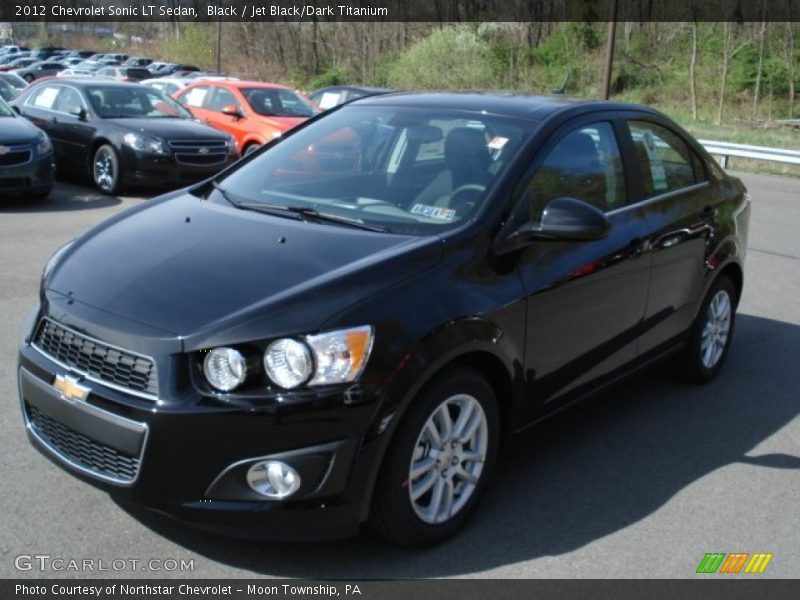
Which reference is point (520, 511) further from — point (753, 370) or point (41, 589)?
point (753, 370)

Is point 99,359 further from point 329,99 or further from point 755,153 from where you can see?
point 329,99

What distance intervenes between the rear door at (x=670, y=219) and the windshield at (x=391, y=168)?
1018mm

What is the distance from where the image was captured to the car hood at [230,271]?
10.5 ft

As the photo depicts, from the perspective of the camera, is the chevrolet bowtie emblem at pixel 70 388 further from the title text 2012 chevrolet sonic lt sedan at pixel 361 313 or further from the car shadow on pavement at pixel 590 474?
the car shadow on pavement at pixel 590 474

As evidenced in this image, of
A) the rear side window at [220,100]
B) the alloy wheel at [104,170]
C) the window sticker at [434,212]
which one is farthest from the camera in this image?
the rear side window at [220,100]

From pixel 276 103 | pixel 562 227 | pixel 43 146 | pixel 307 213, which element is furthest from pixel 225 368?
pixel 276 103

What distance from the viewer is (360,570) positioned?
344cm

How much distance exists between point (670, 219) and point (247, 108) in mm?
11563

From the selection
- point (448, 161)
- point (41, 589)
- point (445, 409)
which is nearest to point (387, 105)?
point (448, 161)

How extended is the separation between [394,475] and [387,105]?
229 cm

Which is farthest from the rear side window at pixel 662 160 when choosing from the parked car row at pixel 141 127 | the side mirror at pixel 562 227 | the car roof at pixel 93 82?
the car roof at pixel 93 82

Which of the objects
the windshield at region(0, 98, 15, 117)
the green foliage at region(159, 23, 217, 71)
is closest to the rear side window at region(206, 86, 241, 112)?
the windshield at region(0, 98, 15, 117)

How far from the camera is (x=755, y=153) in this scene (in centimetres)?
1819

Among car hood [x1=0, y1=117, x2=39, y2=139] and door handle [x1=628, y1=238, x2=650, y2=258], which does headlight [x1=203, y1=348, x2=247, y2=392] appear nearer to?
door handle [x1=628, y1=238, x2=650, y2=258]
